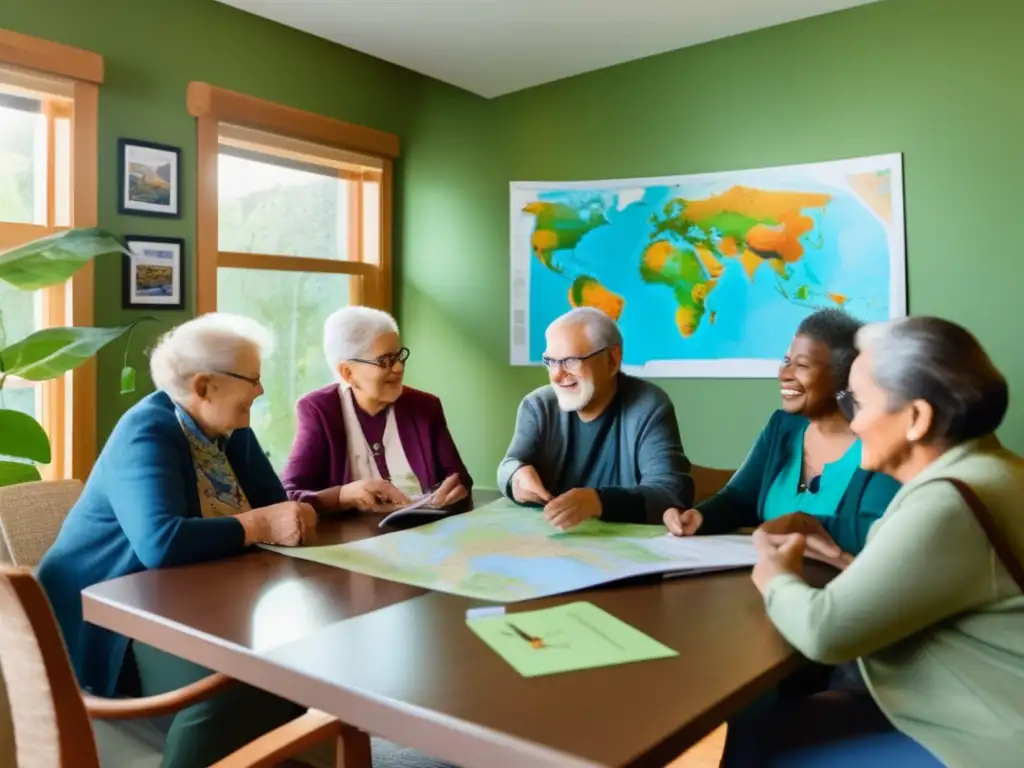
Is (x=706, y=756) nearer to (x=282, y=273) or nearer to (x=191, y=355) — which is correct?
(x=191, y=355)

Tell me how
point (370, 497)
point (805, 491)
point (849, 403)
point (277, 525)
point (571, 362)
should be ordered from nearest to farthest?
point (849, 403) < point (277, 525) < point (805, 491) < point (370, 497) < point (571, 362)

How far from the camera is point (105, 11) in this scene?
2.93 metres

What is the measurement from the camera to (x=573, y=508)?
171cm

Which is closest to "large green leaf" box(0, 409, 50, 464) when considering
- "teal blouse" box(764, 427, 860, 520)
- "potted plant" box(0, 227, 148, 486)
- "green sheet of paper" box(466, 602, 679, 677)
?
"potted plant" box(0, 227, 148, 486)

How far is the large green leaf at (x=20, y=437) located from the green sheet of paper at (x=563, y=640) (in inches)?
65.6

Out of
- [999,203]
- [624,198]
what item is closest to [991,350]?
[999,203]

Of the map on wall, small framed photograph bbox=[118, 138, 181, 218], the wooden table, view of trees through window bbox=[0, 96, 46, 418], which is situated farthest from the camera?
the map on wall

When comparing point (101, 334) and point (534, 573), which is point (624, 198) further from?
point (534, 573)

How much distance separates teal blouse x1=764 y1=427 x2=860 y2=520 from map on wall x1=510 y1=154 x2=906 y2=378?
1.40m

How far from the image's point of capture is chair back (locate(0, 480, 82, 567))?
75.2 inches

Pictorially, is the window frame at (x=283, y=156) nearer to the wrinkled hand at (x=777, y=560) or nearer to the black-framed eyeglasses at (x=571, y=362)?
the black-framed eyeglasses at (x=571, y=362)

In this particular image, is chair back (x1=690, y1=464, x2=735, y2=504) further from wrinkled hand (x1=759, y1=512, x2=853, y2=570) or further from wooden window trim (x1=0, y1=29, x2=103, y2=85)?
wooden window trim (x1=0, y1=29, x2=103, y2=85)

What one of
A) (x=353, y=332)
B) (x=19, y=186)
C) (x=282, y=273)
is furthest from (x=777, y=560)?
(x=282, y=273)

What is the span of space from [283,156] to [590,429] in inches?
85.1
